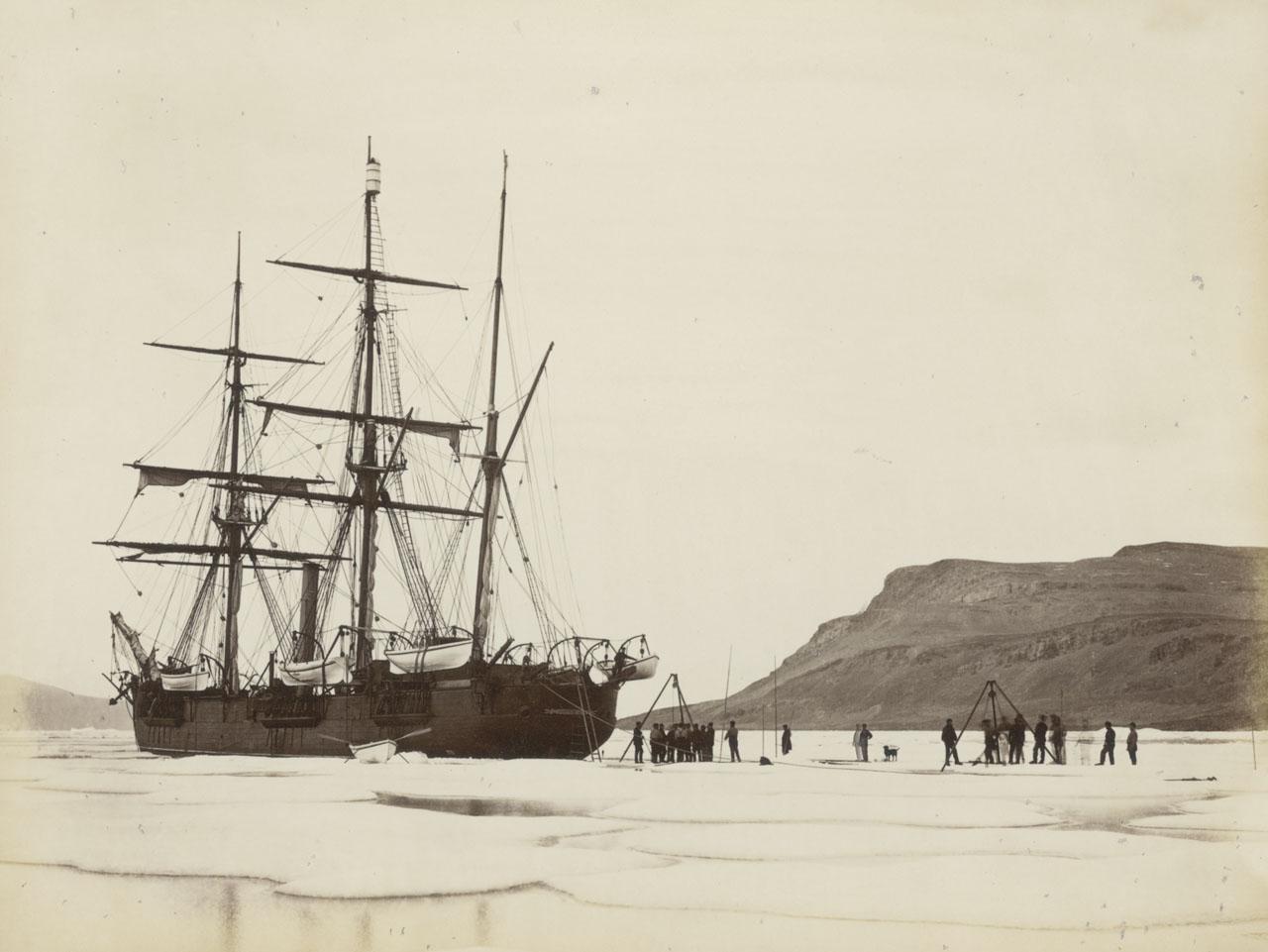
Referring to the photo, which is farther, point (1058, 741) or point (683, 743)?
point (683, 743)

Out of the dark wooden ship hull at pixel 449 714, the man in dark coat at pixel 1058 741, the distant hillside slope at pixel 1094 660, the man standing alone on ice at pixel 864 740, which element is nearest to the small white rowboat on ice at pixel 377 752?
the dark wooden ship hull at pixel 449 714

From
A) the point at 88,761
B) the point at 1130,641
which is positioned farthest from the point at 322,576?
the point at 1130,641


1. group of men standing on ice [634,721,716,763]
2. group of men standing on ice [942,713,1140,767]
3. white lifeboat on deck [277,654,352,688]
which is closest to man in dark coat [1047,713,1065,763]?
group of men standing on ice [942,713,1140,767]

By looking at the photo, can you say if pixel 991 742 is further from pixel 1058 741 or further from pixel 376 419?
pixel 376 419

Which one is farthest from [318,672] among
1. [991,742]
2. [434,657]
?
[991,742]

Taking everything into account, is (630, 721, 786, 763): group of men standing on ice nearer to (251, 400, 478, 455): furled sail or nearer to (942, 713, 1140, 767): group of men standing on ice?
(942, 713, 1140, 767): group of men standing on ice

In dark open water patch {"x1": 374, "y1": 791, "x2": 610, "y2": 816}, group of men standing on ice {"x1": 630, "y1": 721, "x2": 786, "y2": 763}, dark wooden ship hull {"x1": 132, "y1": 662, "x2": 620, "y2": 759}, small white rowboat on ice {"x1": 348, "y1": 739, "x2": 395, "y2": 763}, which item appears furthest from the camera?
dark wooden ship hull {"x1": 132, "y1": 662, "x2": 620, "y2": 759}
